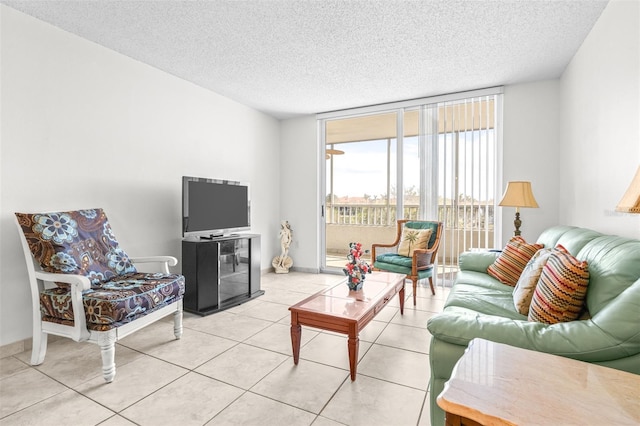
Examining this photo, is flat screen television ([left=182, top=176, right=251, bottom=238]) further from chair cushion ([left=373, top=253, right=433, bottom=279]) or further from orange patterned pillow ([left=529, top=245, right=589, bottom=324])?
orange patterned pillow ([left=529, top=245, right=589, bottom=324])

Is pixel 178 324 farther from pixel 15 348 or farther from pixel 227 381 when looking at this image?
pixel 15 348

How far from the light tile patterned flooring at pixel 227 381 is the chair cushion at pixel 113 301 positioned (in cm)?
37

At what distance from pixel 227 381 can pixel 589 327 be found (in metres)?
1.91

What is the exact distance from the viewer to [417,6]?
2.26 metres

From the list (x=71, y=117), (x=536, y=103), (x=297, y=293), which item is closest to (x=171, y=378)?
(x=297, y=293)

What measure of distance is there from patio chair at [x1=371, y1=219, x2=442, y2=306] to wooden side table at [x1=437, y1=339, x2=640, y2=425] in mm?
2471

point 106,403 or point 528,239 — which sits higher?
point 528,239

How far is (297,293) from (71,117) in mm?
2925

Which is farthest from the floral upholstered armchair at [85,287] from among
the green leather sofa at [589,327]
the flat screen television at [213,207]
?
the green leather sofa at [589,327]

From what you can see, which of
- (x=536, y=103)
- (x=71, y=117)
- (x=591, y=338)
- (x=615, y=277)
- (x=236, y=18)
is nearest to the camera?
(x=591, y=338)

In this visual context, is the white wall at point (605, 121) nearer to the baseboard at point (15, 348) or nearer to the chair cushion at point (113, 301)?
the chair cushion at point (113, 301)

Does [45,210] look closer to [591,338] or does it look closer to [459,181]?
[591,338]

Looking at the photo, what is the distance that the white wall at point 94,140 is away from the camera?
2.30m

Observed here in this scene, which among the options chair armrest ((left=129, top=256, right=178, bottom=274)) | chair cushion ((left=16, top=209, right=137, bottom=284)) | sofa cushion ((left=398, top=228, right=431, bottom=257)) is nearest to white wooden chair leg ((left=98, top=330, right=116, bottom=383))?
chair cushion ((left=16, top=209, right=137, bottom=284))
